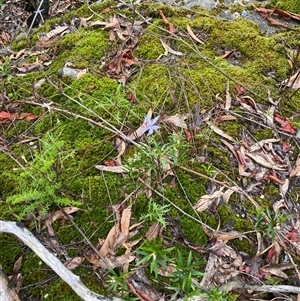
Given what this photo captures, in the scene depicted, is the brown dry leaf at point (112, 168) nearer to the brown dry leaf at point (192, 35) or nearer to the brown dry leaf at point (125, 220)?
the brown dry leaf at point (125, 220)

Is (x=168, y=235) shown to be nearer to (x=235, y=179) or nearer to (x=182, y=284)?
(x=182, y=284)

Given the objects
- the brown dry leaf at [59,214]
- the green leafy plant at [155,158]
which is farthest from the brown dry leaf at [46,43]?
the brown dry leaf at [59,214]

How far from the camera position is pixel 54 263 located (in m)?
2.12

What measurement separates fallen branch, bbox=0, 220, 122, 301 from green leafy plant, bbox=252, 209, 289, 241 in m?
0.88

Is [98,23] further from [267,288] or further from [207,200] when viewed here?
[267,288]

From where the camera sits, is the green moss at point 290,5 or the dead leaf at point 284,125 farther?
the green moss at point 290,5

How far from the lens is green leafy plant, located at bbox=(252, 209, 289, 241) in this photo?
2321 millimetres

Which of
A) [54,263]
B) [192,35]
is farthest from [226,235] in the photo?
[192,35]

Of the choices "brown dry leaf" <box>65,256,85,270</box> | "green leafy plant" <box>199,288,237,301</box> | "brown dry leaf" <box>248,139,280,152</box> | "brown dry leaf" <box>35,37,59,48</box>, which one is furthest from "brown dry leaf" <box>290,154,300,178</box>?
"brown dry leaf" <box>35,37,59,48</box>

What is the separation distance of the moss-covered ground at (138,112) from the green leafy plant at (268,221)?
68 millimetres

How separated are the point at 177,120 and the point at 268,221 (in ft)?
3.02

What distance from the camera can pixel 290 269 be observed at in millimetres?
2393

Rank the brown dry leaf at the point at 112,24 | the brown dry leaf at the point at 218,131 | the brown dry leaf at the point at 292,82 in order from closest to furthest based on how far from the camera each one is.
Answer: the brown dry leaf at the point at 218,131
the brown dry leaf at the point at 292,82
the brown dry leaf at the point at 112,24

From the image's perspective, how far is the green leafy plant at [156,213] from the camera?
2349 millimetres
